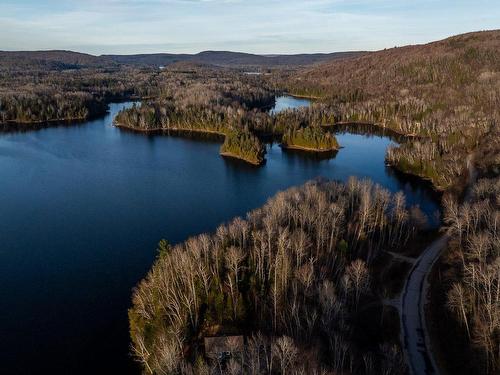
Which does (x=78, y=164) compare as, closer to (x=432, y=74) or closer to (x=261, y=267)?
(x=261, y=267)

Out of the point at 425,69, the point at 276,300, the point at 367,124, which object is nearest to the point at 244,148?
the point at 276,300

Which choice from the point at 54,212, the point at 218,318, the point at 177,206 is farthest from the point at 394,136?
the point at 218,318

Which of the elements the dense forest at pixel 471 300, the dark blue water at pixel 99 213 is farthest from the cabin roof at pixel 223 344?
the dense forest at pixel 471 300

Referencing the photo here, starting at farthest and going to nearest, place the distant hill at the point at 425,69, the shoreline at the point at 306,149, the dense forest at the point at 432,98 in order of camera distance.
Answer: the distant hill at the point at 425,69 < the shoreline at the point at 306,149 < the dense forest at the point at 432,98

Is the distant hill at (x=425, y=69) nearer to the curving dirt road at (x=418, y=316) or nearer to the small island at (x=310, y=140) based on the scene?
the small island at (x=310, y=140)

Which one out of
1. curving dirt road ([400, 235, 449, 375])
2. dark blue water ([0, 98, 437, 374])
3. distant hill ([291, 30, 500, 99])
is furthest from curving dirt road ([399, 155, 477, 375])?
distant hill ([291, 30, 500, 99])
